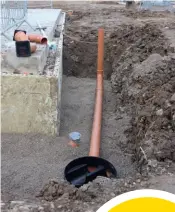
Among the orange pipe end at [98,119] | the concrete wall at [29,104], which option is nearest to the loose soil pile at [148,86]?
the orange pipe end at [98,119]

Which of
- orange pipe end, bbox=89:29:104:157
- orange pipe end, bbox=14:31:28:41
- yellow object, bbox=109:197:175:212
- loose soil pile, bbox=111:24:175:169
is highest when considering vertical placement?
yellow object, bbox=109:197:175:212

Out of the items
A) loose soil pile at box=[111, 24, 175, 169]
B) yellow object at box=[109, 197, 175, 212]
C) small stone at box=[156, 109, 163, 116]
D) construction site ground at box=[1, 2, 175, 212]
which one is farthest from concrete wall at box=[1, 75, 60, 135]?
yellow object at box=[109, 197, 175, 212]

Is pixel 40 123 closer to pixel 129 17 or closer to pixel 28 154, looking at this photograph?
pixel 28 154

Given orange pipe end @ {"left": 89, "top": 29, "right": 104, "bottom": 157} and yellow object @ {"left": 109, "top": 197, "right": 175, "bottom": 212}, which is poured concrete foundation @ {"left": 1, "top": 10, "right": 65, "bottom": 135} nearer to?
orange pipe end @ {"left": 89, "top": 29, "right": 104, "bottom": 157}

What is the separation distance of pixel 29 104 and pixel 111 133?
4.87ft

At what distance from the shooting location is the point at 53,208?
2.88m

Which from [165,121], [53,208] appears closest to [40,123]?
[165,121]

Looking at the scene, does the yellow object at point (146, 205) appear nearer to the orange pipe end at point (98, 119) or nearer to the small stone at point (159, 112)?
the orange pipe end at point (98, 119)

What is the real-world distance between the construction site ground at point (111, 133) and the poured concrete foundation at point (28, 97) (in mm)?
193

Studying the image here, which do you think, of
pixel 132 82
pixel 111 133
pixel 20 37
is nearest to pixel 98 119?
pixel 111 133

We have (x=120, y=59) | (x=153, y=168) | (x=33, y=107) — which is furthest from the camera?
(x=120, y=59)

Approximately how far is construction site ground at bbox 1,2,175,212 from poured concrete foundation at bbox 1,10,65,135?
0.19m

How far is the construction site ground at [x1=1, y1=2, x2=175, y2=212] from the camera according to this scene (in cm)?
332

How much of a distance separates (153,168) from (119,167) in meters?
0.87
